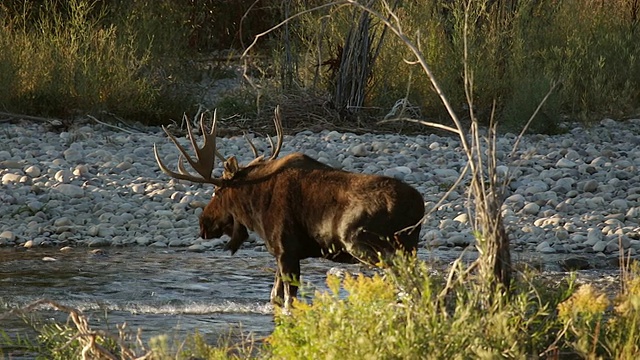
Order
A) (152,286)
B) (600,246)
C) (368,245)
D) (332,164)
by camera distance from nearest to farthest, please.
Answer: (368,245) → (152,286) → (600,246) → (332,164)

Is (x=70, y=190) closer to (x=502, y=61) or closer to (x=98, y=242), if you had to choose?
(x=98, y=242)

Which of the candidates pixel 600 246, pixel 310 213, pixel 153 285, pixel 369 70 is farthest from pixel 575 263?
pixel 369 70

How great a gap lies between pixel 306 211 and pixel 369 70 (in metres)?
7.77

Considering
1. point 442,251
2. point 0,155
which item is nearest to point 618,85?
point 442,251

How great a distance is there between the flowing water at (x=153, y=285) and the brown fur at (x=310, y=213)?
0.91 ft

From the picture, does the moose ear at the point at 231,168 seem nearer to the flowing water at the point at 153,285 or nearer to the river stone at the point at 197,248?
the flowing water at the point at 153,285

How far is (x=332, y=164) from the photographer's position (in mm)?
12570

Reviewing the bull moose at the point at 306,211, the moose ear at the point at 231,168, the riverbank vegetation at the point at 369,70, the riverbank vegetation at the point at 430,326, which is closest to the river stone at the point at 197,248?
the bull moose at the point at 306,211

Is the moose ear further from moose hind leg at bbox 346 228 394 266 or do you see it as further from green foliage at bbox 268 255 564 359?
green foliage at bbox 268 255 564 359

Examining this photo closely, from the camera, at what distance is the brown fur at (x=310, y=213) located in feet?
22.6

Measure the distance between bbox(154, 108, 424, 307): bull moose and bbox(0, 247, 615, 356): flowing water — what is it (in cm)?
26

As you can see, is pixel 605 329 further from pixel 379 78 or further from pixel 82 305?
pixel 379 78

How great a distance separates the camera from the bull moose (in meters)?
6.89

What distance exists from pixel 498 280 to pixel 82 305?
3.83 m
